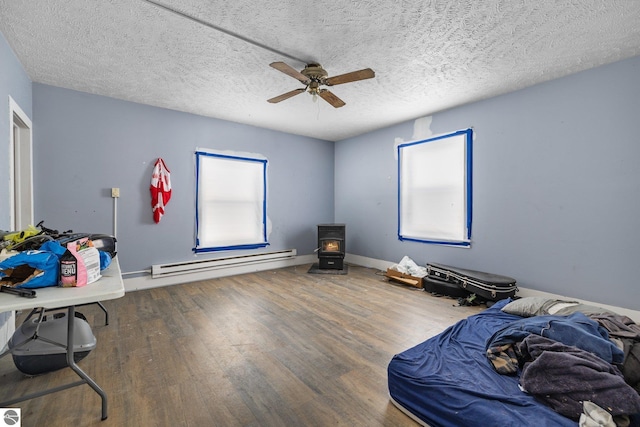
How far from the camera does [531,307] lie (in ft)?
8.21

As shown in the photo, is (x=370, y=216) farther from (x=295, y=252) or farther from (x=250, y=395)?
(x=250, y=395)

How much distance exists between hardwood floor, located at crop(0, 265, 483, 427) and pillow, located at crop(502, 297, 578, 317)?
53 centimetres

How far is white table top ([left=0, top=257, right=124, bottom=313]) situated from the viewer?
3.84 ft

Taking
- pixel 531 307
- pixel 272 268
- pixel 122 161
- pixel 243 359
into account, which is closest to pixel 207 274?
pixel 272 268

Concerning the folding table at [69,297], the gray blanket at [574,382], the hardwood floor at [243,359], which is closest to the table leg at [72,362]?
the folding table at [69,297]

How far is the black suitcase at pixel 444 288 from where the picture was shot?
355cm

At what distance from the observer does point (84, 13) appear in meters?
2.07

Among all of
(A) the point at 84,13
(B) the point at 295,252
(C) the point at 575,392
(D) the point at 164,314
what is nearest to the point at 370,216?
(B) the point at 295,252

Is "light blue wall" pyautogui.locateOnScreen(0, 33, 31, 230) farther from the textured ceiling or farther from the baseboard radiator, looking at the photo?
the baseboard radiator

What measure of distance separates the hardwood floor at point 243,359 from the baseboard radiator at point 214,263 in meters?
0.42

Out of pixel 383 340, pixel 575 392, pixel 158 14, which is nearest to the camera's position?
pixel 575 392

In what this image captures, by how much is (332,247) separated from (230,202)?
1.99 m

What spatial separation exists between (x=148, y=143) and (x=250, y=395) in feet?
12.2

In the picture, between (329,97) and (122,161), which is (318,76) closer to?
(329,97)
